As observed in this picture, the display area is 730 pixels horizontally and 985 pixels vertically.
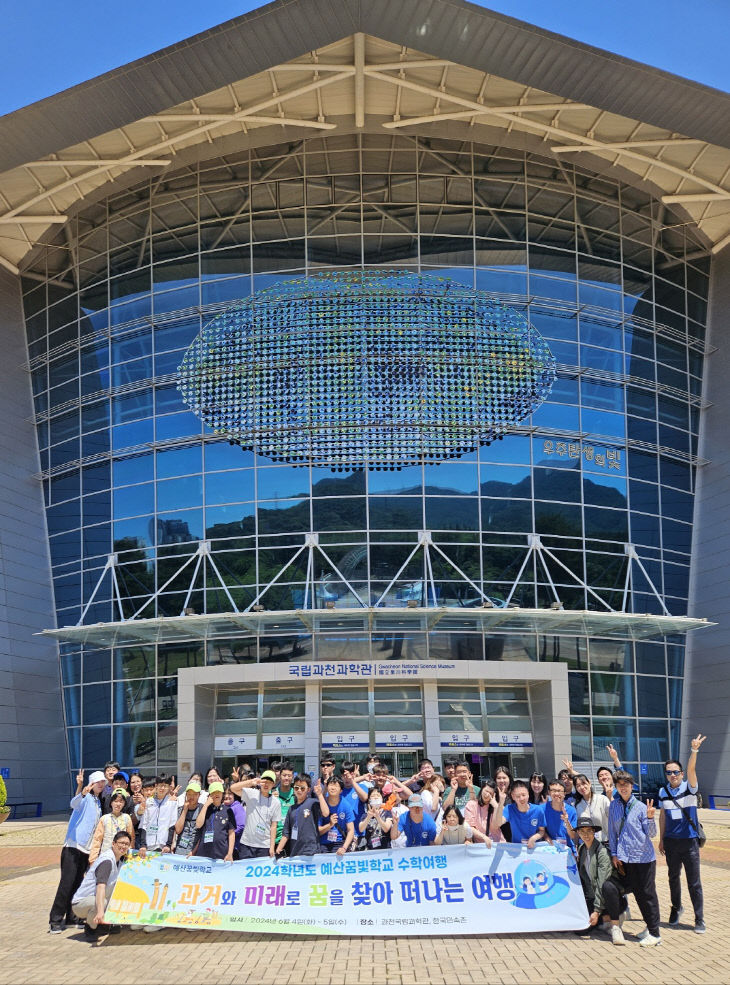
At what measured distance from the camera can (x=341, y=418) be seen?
33.2 metres

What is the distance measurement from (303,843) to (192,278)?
86.6 ft

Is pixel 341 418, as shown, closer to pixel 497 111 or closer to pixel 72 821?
pixel 497 111

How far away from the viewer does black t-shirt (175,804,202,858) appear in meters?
12.8

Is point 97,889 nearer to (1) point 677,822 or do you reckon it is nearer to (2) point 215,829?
(2) point 215,829

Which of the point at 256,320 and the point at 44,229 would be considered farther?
the point at 44,229

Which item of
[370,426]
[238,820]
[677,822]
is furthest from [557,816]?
[370,426]

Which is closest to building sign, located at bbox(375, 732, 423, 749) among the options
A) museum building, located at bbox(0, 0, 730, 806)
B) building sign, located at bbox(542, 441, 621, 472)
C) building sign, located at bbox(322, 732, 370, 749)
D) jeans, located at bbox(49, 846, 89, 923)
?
museum building, located at bbox(0, 0, 730, 806)

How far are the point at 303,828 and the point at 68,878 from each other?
9.18ft

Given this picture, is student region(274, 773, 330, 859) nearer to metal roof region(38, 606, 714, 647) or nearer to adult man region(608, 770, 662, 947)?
adult man region(608, 770, 662, 947)

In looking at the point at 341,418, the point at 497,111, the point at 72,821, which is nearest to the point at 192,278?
the point at 341,418

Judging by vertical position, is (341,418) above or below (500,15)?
below

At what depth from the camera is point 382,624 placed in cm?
3197

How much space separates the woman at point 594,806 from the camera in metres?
12.4

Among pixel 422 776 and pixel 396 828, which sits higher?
pixel 422 776
